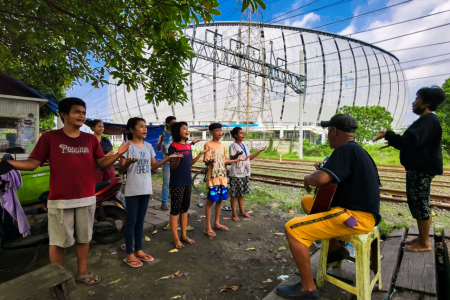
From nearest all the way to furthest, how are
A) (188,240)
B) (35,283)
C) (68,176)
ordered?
(35,283) → (68,176) → (188,240)

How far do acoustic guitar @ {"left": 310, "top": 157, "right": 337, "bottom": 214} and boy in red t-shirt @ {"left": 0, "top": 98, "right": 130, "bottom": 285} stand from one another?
2.24m

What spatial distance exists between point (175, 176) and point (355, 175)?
2585 mm

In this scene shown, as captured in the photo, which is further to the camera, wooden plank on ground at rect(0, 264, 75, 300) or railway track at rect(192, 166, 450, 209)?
railway track at rect(192, 166, 450, 209)

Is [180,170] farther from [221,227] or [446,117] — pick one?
[446,117]

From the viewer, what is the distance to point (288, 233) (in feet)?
7.48

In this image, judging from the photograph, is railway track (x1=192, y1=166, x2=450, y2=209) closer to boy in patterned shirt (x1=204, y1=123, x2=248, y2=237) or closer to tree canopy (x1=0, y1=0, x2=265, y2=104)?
boy in patterned shirt (x1=204, y1=123, x2=248, y2=237)

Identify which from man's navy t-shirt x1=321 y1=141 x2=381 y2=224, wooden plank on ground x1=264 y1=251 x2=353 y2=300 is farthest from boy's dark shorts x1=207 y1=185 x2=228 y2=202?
man's navy t-shirt x1=321 y1=141 x2=381 y2=224

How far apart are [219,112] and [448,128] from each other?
32.1 metres

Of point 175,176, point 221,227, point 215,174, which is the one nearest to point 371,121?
point 221,227

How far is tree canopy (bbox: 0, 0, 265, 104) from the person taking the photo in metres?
3.26

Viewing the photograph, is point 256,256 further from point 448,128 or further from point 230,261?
point 448,128

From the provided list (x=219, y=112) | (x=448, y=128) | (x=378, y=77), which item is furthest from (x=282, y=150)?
(x=378, y=77)

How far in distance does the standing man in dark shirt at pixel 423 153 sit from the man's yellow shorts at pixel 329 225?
4.86 ft

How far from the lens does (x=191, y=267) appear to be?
3.34 meters
